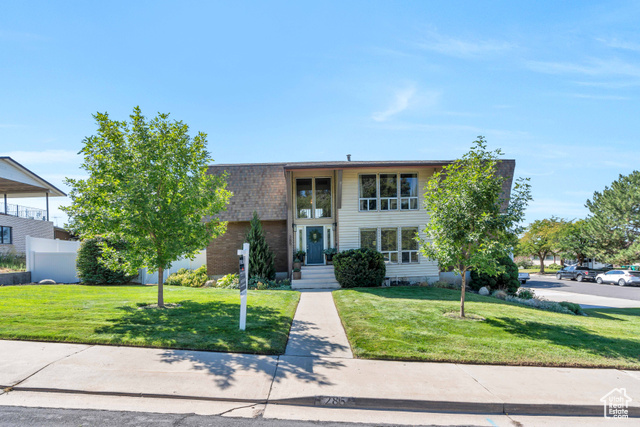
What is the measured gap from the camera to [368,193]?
18438 mm

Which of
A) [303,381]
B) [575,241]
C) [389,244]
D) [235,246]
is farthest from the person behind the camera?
[575,241]

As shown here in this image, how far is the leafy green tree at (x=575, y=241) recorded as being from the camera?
41684 millimetres

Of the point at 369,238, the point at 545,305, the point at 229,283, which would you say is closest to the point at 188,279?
the point at 229,283

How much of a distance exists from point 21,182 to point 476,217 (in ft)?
97.7

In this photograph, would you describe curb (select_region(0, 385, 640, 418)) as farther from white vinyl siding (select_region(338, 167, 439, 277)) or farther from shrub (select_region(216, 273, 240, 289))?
white vinyl siding (select_region(338, 167, 439, 277))

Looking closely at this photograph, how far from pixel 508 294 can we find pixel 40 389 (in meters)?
17.7

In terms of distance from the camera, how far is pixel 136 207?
8.83m

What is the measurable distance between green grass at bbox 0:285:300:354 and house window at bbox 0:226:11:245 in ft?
51.4

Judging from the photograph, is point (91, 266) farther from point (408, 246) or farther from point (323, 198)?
point (408, 246)

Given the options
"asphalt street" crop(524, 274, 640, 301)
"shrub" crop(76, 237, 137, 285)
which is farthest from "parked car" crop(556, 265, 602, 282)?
"shrub" crop(76, 237, 137, 285)

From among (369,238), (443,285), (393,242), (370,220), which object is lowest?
(443,285)

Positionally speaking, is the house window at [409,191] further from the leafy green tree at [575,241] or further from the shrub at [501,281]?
the leafy green tree at [575,241]

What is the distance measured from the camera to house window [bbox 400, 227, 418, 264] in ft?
60.0

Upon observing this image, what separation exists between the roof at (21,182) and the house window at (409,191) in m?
25.5
